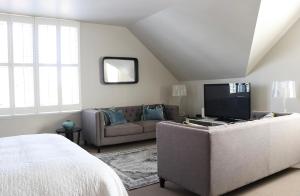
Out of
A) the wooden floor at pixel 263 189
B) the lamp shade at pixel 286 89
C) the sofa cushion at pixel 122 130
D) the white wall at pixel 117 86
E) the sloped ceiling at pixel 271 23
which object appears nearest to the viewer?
the wooden floor at pixel 263 189

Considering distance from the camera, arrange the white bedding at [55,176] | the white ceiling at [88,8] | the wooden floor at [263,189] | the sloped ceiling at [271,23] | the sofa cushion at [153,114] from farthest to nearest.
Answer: the sofa cushion at [153,114] < the white ceiling at [88,8] < the sloped ceiling at [271,23] < the wooden floor at [263,189] < the white bedding at [55,176]

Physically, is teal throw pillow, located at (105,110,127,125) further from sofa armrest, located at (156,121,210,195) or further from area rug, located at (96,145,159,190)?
sofa armrest, located at (156,121,210,195)

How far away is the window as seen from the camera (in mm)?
4719

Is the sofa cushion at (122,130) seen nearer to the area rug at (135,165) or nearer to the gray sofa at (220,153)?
the area rug at (135,165)

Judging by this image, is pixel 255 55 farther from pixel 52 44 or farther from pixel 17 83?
pixel 17 83

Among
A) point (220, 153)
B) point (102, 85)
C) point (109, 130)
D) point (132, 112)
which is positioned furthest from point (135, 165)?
point (102, 85)

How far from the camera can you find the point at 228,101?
17.2ft

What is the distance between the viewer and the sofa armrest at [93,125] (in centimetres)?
465

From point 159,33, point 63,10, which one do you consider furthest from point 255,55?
point 63,10

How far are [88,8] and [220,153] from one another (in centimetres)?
338

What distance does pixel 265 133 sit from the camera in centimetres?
295

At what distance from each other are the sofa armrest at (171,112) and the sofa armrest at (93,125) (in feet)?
5.65

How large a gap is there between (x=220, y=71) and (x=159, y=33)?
1505mm

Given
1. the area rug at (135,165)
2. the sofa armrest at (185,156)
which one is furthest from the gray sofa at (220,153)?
the area rug at (135,165)
